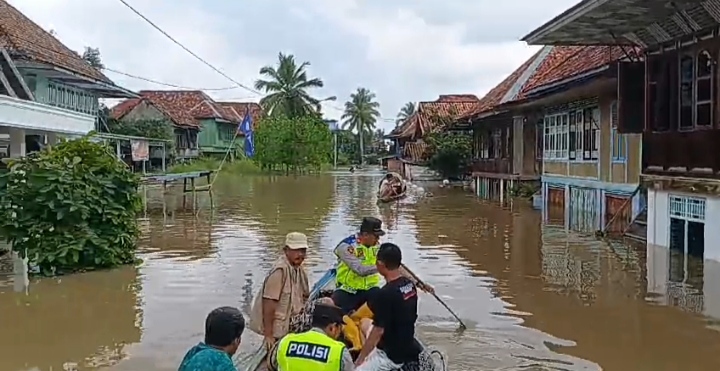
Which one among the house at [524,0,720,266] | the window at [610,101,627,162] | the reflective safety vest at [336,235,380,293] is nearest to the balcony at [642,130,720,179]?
the house at [524,0,720,266]

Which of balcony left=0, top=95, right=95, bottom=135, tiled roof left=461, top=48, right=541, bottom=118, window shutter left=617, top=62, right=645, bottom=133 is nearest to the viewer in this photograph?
window shutter left=617, top=62, right=645, bottom=133

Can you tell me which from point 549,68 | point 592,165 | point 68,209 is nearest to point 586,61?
point 592,165

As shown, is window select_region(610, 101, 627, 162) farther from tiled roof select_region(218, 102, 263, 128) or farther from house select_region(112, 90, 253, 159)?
tiled roof select_region(218, 102, 263, 128)

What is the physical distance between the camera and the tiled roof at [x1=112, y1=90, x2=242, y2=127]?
63.4 m

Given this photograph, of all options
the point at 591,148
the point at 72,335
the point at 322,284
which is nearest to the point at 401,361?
the point at 322,284

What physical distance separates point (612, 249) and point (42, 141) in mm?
17168

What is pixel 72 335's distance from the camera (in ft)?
32.8

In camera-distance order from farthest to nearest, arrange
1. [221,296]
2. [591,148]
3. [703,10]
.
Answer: [591,148] < [703,10] < [221,296]

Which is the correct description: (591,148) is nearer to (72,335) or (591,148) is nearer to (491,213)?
(491,213)

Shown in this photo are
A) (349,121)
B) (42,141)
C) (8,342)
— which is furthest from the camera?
(349,121)

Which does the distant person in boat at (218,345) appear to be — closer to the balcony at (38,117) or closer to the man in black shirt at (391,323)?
the man in black shirt at (391,323)

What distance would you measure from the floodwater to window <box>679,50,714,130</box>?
98.4 inches

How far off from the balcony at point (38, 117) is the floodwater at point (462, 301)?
143 inches

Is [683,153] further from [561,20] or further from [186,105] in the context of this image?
[186,105]
